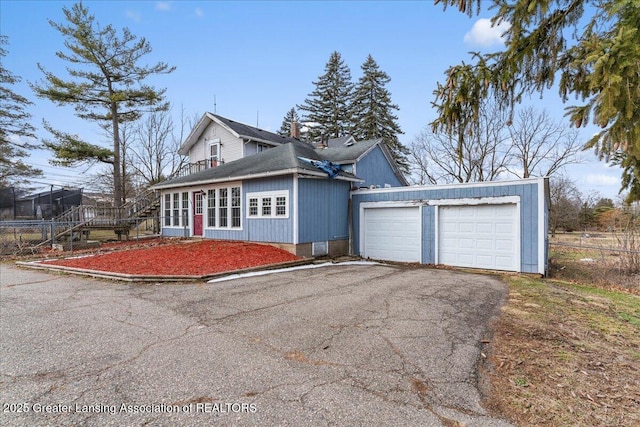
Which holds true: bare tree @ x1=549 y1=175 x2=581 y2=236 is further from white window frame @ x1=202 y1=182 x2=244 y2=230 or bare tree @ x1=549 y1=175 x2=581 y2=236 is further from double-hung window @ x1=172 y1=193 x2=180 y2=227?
double-hung window @ x1=172 y1=193 x2=180 y2=227

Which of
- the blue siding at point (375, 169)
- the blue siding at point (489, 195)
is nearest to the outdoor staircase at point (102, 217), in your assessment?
the blue siding at point (375, 169)

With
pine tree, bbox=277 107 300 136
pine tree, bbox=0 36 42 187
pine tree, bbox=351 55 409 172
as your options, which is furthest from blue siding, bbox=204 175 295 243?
pine tree, bbox=277 107 300 136

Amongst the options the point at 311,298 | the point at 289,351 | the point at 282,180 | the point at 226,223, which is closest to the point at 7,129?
the point at 226,223

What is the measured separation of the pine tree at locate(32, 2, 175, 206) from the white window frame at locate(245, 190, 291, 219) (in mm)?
13048

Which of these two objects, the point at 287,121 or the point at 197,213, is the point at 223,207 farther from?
the point at 287,121

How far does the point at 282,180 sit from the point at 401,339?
8448 mm

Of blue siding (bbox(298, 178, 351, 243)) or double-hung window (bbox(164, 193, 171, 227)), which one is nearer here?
blue siding (bbox(298, 178, 351, 243))

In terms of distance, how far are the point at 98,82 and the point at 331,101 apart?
23.8 metres

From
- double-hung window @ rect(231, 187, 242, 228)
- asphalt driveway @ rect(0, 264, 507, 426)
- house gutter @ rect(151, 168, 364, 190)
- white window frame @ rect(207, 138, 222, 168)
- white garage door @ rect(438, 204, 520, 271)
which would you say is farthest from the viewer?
white window frame @ rect(207, 138, 222, 168)

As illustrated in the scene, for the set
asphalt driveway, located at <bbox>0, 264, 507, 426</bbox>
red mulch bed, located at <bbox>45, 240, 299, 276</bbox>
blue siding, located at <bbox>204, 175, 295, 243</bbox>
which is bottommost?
asphalt driveway, located at <bbox>0, 264, 507, 426</bbox>

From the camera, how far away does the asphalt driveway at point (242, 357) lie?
2.43m

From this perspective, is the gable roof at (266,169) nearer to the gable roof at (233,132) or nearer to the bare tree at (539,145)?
the gable roof at (233,132)

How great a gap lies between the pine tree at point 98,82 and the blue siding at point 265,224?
41.4ft

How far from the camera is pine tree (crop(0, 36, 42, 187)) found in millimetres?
→ 20344
